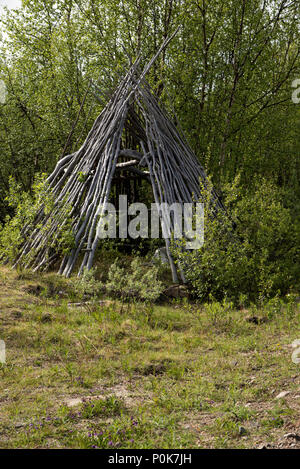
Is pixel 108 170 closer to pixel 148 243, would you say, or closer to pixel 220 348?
Result: pixel 148 243

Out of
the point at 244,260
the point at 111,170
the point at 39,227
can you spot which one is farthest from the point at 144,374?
the point at 111,170

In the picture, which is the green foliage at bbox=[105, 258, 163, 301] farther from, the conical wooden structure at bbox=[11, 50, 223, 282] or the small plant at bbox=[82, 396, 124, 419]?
the small plant at bbox=[82, 396, 124, 419]

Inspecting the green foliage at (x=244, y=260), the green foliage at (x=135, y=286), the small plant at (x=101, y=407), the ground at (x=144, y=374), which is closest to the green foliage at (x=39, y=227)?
the ground at (x=144, y=374)

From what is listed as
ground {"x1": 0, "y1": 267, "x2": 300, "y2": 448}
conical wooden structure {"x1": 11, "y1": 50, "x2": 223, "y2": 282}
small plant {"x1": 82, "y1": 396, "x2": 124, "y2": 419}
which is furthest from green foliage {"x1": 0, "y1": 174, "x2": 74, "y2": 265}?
small plant {"x1": 82, "y1": 396, "x2": 124, "y2": 419}

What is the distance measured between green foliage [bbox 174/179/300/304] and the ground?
1.11 ft

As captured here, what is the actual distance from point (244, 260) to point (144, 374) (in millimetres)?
2508

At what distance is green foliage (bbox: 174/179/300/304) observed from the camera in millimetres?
5637

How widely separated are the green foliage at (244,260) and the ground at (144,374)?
34 centimetres

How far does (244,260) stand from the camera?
5.71 metres

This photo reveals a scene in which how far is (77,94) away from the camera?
9781 millimetres

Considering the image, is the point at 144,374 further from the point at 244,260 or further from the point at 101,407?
the point at 244,260

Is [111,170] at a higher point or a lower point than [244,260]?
higher

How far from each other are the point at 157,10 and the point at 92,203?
17.0 ft
